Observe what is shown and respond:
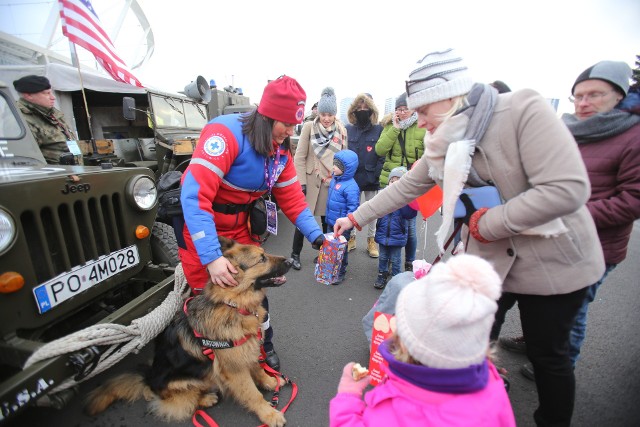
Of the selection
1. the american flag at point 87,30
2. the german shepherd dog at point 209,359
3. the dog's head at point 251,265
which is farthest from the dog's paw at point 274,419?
the american flag at point 87,30

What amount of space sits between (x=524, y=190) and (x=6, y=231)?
2544 millimetres

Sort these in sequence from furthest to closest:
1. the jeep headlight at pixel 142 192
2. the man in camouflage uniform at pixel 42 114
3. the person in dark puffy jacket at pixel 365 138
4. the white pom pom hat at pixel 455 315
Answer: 1. the person in dark puffy jacket at pixel 365 138
2. the man in camouflage uniform at pixel 42 114
3. the jeep headlight at pixel 142 192
4. the white pom pom hat at pixel 455 315

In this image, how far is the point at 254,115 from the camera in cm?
196

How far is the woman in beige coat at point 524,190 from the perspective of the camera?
1141 mm

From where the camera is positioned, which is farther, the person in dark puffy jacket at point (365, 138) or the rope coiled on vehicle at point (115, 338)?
the person in dark puffy jacket at point (365, 138)

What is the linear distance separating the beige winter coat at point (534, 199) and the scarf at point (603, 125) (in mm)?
786

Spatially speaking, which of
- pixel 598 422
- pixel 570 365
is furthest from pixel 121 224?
pixel 598 422

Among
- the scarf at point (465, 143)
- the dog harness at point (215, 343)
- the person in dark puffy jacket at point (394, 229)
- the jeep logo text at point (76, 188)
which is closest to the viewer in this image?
the scarf at point (465, 143)

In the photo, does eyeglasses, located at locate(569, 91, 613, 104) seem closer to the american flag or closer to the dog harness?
the dog harness

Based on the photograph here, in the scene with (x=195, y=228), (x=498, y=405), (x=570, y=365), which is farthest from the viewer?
(x=195, y=228)

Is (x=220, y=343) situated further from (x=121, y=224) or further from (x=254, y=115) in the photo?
(x=254, y=115)

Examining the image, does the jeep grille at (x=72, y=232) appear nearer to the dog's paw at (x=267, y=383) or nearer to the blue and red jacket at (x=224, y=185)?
the blue and red jacket at (x=224, y=185)

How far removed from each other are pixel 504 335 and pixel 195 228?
123 inches

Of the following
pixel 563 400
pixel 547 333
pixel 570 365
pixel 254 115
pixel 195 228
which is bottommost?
pixel 563 400
